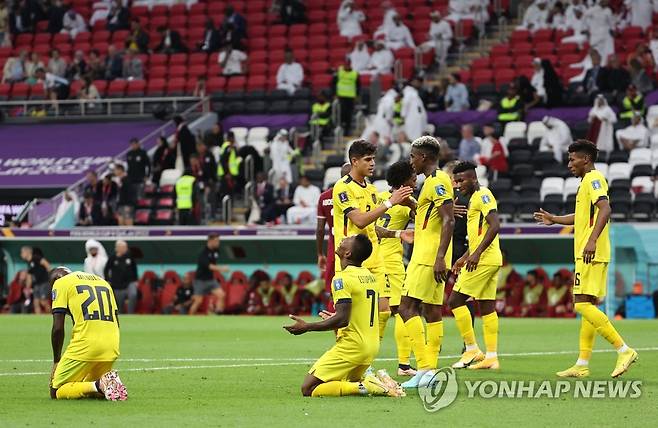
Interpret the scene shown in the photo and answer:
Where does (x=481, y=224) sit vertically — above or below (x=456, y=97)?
below

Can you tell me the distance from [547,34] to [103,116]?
12.7m

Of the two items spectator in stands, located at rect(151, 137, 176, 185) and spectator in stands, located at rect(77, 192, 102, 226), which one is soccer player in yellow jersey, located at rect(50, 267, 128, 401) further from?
spectator in stands, located at rect(151, 137, 176, 185)

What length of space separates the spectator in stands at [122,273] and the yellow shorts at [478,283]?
15901 millimetres

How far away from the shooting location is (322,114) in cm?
3416

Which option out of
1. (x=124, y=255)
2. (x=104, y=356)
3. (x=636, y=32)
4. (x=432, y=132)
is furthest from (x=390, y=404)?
(x=636, y=32)

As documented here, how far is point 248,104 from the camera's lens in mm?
36938

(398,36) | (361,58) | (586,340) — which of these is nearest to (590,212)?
Answer: (586,340)

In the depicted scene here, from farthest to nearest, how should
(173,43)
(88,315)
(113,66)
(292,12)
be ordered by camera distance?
(173,43)
(113,66)
(292,12)
(88,315)

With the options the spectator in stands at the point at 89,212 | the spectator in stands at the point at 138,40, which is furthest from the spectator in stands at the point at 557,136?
the spectator in stands at the point at 138,40

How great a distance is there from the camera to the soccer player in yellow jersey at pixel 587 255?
12.9m

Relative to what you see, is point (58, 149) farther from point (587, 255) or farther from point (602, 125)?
point (587, 255)

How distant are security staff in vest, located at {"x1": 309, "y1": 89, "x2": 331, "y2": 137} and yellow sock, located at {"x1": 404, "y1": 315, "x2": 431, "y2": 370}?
71.2ft

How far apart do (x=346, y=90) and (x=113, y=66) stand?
8.86 meters

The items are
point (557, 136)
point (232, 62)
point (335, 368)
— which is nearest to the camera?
point (335, 368)
